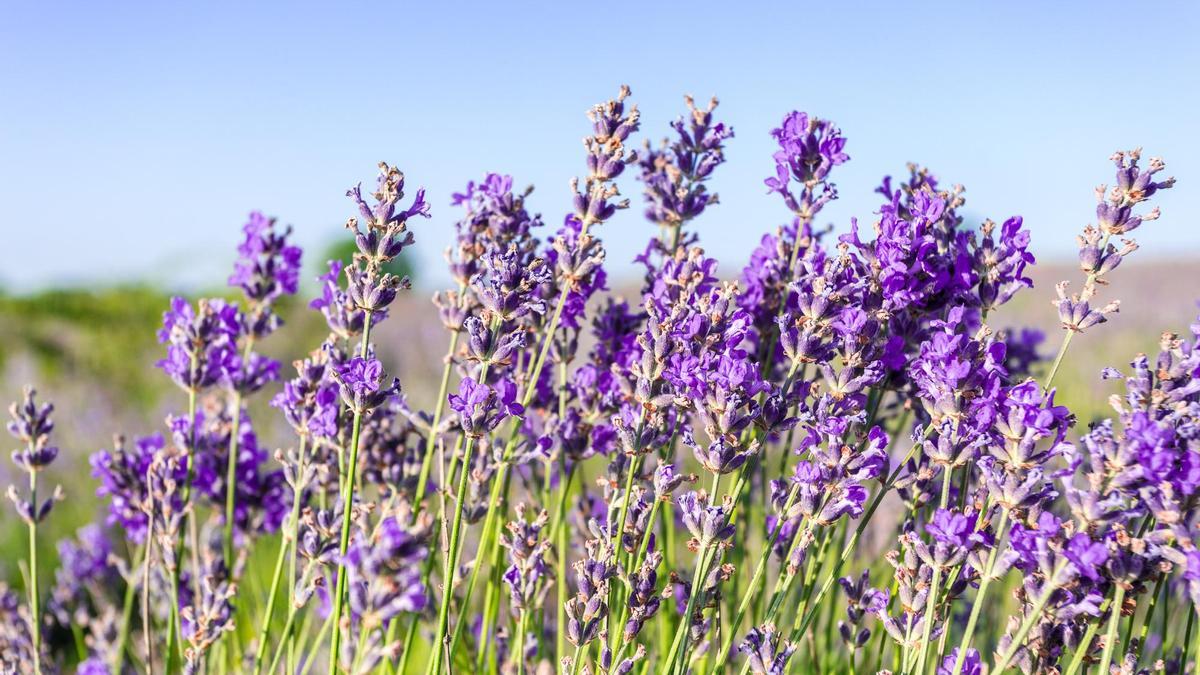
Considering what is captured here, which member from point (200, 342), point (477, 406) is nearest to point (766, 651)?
point (477, 406)

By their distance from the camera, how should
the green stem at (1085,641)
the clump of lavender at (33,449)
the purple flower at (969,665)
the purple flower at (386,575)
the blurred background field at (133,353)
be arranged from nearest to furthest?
the purple flower at (386,575), the green stem at (1085,641), the purple flower at (969,665), the clump of lavender at (33,449), the blurred background field at (133,353)

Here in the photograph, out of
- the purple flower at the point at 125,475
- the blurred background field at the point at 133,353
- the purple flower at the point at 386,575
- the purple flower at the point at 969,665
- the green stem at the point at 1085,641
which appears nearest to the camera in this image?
the purple flower at the point at 386,575

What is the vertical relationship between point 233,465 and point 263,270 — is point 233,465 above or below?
below

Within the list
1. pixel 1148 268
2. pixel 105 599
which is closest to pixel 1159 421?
pixel 105 599

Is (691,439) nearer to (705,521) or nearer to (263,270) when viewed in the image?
(705,521)

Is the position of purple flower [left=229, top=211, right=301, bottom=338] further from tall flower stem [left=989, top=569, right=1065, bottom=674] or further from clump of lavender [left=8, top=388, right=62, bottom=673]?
tall flower stem [left=989, top=569, right=1065, bottom=674]

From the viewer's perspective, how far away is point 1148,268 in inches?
706

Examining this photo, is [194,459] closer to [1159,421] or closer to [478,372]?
[478,372]

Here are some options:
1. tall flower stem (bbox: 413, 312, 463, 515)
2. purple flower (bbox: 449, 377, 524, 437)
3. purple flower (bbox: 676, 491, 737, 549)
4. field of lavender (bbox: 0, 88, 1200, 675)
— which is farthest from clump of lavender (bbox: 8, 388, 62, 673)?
purple flower (bbox: 676, 491, 737, 549)

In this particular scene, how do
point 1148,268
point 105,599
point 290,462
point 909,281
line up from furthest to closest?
point 1148,268
point 105,599
point 290,462
point 909,281

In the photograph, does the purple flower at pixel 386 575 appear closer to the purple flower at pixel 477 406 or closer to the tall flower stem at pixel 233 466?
the purple flower at pixel 477 406

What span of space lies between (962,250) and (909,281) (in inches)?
5.9

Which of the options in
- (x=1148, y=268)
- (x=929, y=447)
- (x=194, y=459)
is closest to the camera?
(x=929, y=447)

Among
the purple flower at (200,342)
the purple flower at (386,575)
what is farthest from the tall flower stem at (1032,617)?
the purple flower at (200,342)
